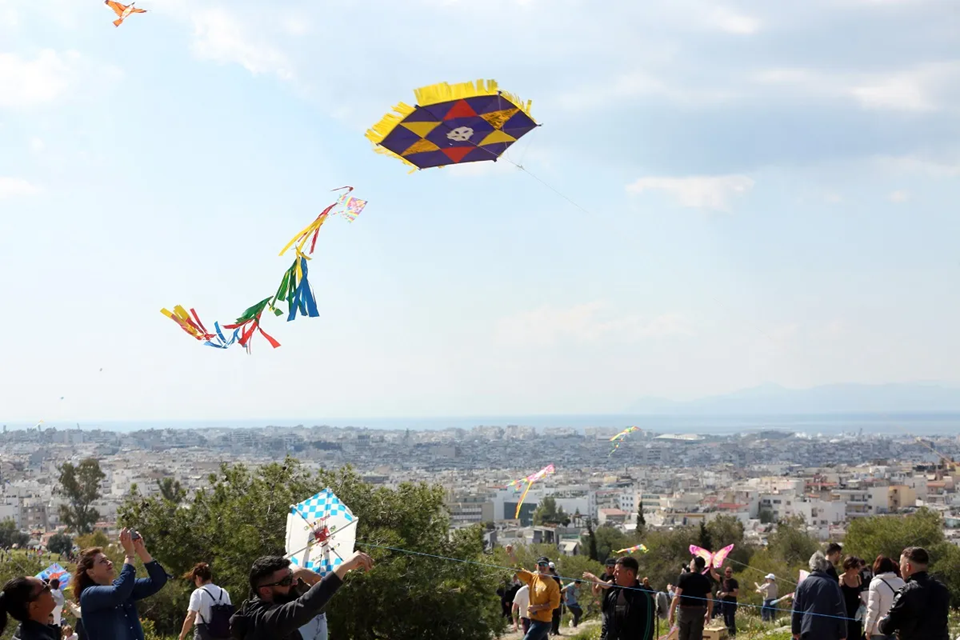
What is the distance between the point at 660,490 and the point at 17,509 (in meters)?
76.5

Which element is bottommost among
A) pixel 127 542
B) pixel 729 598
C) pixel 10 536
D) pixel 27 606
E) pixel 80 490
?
pixel 10 536

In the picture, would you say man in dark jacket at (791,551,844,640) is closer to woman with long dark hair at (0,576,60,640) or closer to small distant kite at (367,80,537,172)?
small distant kite at (367,80,537,172)

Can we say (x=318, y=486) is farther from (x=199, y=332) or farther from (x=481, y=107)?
(x=481, y=107)

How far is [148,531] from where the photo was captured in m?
17.8

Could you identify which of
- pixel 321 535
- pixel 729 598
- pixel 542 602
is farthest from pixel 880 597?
pixel 729 598

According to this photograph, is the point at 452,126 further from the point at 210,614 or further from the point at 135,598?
the point at 135,598

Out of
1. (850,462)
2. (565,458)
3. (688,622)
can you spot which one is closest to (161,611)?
(688,622)

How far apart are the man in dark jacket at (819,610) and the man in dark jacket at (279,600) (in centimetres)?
425

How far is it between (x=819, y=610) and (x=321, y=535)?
368 cm

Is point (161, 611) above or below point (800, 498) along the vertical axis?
above

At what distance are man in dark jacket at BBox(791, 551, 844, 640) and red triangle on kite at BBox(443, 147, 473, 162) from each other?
4.67 metres

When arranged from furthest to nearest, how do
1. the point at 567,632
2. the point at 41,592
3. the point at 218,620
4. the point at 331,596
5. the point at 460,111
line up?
the point at 567,632 < the point at 460,111 < the point at 218,620 < the point at 41,592 < the point at 331,596

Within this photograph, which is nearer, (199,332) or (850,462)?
(199,332)

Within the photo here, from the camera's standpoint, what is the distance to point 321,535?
623cm
